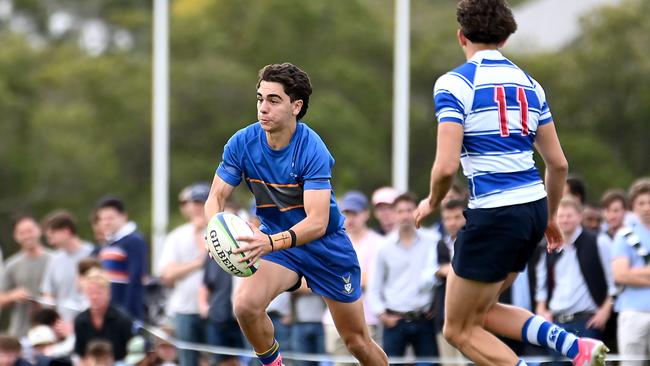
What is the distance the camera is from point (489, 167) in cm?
809

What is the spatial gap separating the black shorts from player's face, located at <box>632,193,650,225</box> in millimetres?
3415

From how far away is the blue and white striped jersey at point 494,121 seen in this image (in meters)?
7.97

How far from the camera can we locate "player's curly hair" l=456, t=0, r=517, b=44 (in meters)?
8.05

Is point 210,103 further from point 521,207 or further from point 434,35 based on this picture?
point 521,207

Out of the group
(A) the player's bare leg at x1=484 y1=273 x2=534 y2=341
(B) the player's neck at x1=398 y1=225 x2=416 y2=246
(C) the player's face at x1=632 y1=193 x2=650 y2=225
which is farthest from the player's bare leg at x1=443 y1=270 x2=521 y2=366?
(B) the player's neck at x1=398 y1=225 x2=416 y2=246

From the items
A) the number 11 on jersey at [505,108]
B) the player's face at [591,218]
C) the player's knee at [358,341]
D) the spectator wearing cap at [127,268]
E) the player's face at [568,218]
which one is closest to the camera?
the number 11 on jersey at [505,108]

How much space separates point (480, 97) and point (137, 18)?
3712cm

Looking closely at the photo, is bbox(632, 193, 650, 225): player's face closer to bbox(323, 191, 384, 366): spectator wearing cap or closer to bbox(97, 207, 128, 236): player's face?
bbox(323, 191, 384, 366): spectator wearing cap

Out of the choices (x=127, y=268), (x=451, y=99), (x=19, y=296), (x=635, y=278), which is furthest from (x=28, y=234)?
(x=451, y=99)

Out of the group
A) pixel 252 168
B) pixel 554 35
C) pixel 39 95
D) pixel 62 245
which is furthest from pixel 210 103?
pixel 252 168

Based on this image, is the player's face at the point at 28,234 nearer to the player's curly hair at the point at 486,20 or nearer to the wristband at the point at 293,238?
the wristband at the point at 293,238

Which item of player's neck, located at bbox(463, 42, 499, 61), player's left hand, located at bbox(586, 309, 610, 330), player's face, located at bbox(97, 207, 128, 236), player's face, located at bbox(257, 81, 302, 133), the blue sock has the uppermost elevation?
player's neck, located at bbox(463, 42, 499, 61)

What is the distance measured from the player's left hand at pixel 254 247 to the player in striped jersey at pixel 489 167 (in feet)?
2.97

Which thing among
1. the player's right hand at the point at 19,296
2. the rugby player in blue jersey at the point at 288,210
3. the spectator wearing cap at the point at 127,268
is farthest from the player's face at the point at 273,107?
the player's right hand at the point at 19,296
